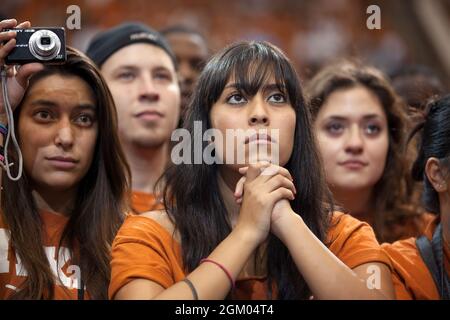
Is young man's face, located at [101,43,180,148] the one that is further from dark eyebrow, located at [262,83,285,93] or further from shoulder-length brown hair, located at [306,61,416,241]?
dark eyebrow, located at [262,83,285,93]

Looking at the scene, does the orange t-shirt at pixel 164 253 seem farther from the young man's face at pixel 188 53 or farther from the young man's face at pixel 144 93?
the young man's face at pixel 188 53

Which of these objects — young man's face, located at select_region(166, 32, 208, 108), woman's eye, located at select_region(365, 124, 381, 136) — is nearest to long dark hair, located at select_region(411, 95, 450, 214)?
woman's eye, located at select_region(365, 124, 381, 136)

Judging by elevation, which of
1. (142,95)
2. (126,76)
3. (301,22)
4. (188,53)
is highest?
(301,22)

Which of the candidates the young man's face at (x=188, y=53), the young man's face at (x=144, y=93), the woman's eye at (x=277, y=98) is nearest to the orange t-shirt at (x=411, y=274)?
the woman's eye at (x=277, y=98)

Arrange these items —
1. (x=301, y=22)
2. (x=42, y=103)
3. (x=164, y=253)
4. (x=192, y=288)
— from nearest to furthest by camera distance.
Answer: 1. (x=192, y=288)
2. (x=164, y=253)
3. (x=42, y=103)
4. (x=301, y=22)

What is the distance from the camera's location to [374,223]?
3.01 meters

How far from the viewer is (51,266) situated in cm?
227

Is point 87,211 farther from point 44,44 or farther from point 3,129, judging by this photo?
point 44,44

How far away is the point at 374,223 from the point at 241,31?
372cm

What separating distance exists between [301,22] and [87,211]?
4.70m

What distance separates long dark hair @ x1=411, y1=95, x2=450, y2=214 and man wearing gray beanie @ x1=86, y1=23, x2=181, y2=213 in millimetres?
1010

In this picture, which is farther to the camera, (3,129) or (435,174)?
(435,174)

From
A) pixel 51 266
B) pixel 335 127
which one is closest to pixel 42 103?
pixel 51 266

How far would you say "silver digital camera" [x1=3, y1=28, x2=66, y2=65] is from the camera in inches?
82.9
